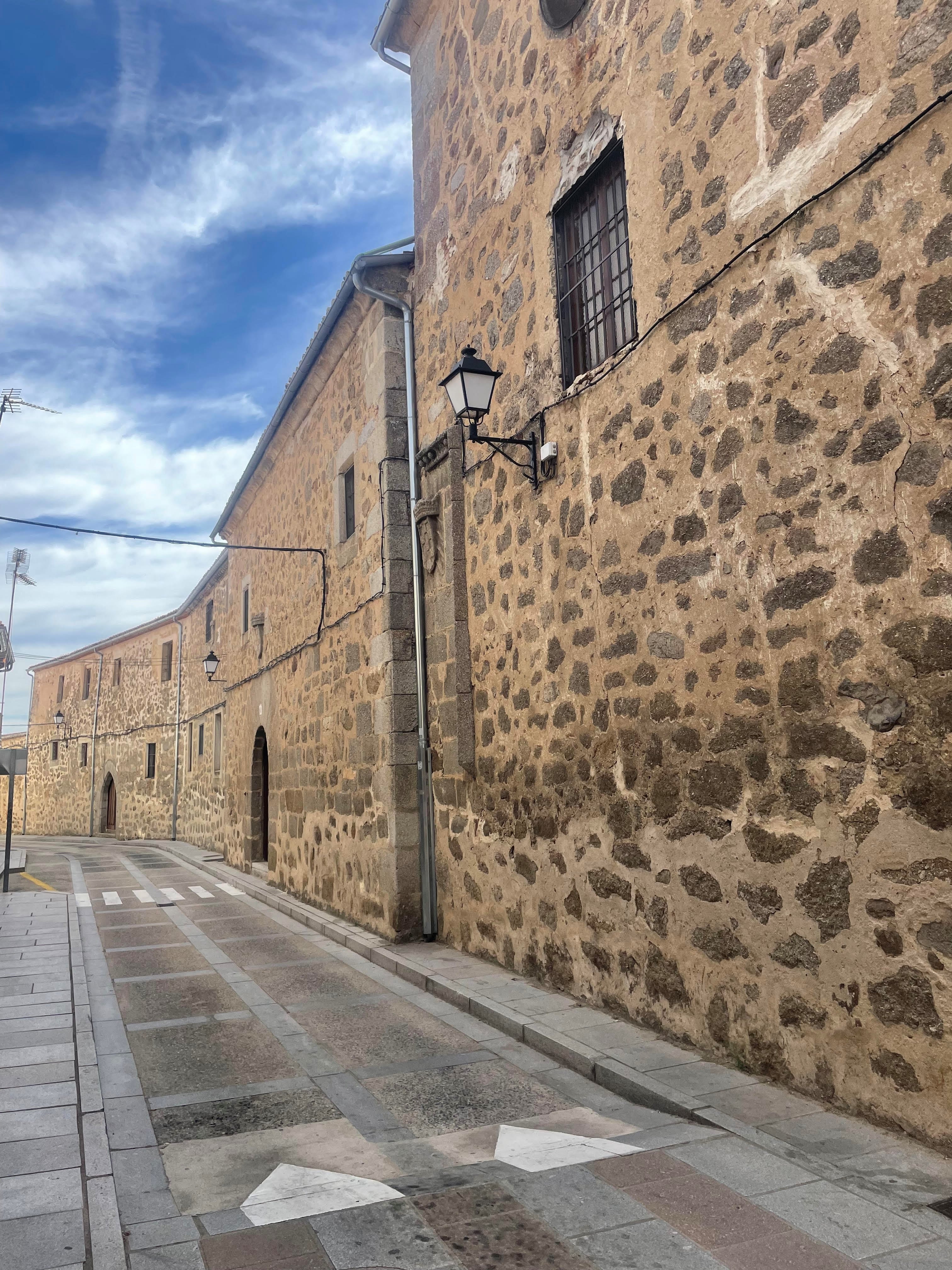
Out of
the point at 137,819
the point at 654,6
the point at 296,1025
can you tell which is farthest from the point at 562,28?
the point at 137,819

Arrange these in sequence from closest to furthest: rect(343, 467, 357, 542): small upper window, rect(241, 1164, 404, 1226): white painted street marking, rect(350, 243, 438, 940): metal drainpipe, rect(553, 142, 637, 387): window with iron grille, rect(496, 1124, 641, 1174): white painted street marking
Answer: rect(241, 1164, 404, 1226): white painted street marking
rect(496, 1124, 641, 1174): white painted street marking
rect(553, 142, 637, 387): window with iron grille
rect(350, 243, 438, 940): metal drainpipe
rect(343, 467, 357, 542): small upper window

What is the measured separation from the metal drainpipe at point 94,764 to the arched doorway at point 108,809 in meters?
0.28

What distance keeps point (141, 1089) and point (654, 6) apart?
5887 mm

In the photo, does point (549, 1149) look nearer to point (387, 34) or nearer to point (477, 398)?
point (477, 398)

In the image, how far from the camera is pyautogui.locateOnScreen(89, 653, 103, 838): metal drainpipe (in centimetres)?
2856

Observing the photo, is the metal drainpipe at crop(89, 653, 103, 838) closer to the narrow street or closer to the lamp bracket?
the narrow street

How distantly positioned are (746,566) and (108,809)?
1117 inches

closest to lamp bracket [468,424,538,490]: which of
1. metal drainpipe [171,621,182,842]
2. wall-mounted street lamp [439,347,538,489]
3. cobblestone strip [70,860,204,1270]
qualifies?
wall-mounted street lamp [439,347,538,489]

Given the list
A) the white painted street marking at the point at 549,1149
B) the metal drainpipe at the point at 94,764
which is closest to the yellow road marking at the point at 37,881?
the white painted street marking at the point at 549,1149

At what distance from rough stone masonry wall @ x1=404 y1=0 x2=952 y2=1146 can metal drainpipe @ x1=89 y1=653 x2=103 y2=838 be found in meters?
25.7

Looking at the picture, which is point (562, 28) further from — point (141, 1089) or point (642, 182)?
point (141, 1089)

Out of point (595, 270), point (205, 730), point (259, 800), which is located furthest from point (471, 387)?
point (205, 730)

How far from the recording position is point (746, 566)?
393 centimetres

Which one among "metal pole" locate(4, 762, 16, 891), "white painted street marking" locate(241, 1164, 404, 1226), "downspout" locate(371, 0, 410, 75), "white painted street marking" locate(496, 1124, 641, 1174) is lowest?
"white painted street marking" locate(496, 1124, 641, 1174)
